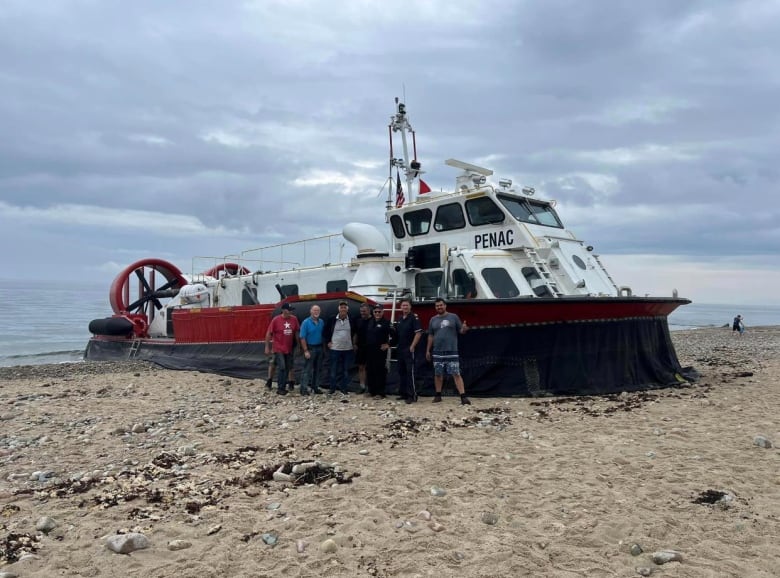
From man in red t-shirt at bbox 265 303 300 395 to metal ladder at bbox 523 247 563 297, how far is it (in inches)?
146

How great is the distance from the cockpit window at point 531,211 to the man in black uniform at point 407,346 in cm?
279

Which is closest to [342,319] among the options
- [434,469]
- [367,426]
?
[367,426]

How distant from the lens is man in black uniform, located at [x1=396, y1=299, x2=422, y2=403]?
25.5ft

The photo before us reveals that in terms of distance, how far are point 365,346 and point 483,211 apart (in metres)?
3.08

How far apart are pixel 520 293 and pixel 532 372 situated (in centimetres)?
119

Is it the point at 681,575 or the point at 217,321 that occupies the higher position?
the point at 217,321

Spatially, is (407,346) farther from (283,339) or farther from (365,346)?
(283,339)

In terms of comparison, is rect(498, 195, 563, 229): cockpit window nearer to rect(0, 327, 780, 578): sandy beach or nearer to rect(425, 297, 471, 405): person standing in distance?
rect(425, 297, 471, 405): person standing in distance

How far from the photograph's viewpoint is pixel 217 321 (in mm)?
12141

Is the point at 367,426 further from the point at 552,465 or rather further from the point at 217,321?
the point at 217,321

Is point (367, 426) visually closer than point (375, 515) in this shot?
No

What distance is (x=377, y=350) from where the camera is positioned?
8086 mm

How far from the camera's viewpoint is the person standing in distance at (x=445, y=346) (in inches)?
296

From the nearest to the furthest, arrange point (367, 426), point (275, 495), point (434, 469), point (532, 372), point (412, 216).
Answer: point (275, 495) → point (434, 469) → point (367, 426) → point (532, 372) → point (412, 216)
